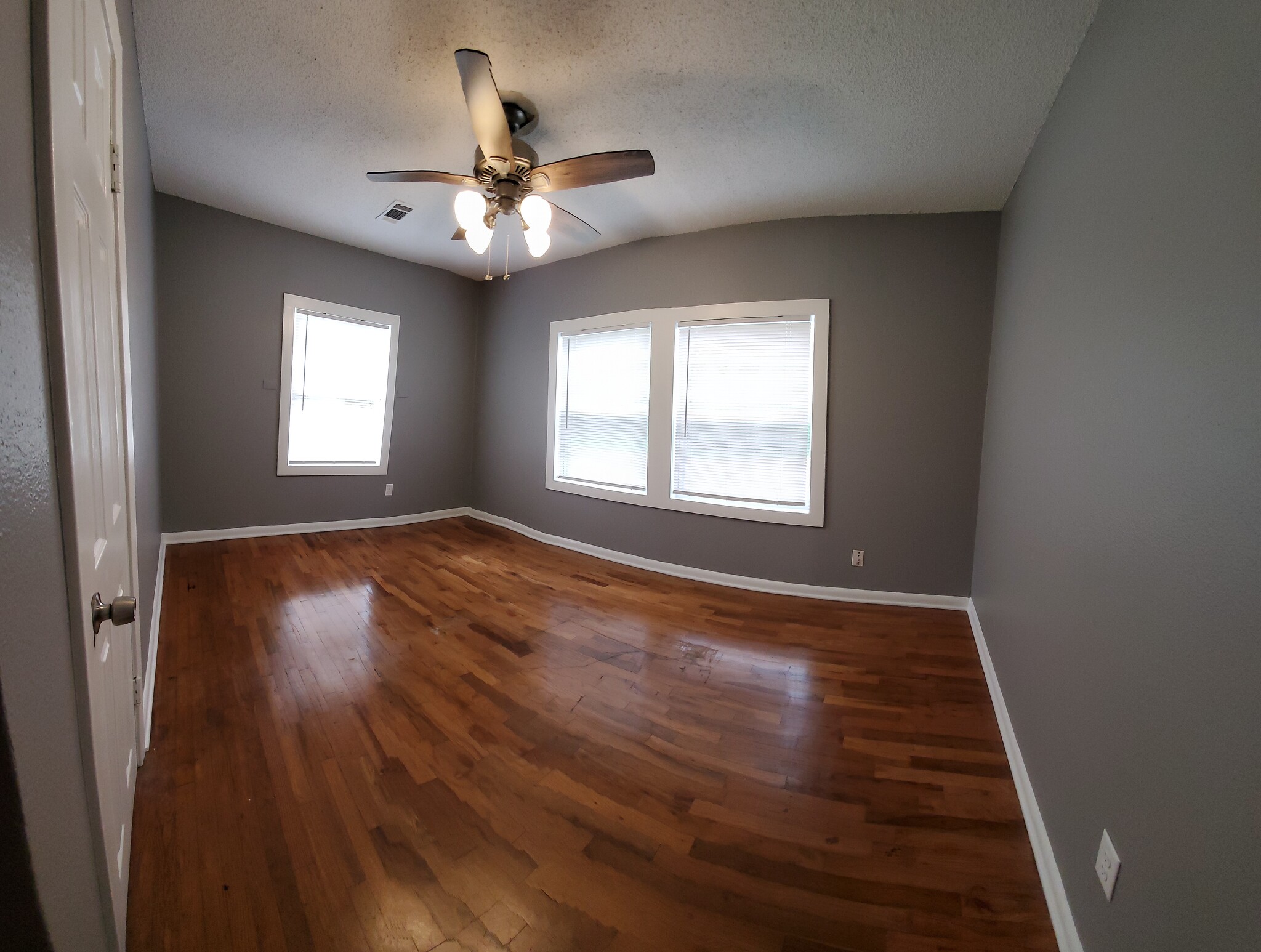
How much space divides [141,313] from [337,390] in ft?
8.05

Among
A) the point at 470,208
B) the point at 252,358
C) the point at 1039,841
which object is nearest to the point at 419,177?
the point at 470,208

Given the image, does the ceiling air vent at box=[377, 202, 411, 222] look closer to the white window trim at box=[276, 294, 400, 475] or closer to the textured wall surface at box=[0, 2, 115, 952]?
the white window trim at box=[276, 294, 400, 475]

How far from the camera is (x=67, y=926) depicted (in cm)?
51

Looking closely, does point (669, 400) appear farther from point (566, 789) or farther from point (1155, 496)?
point (1155, 496)

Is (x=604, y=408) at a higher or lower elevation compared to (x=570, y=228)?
lower

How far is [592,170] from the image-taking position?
2.08 meters

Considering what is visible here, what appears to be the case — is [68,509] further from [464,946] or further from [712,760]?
[712,760]

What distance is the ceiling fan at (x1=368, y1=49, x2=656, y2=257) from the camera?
1958 millimetres

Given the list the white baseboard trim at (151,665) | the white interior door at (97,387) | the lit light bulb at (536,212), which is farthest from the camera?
the lit light bulb at (536,212)

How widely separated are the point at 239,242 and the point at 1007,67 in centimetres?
528

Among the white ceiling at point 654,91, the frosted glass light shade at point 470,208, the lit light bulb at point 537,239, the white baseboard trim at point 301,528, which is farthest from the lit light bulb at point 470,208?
the white baseboard trim at point 301,528

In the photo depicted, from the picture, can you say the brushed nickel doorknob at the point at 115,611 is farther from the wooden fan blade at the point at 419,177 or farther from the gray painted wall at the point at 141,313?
the wooden fan blade at the point at 419,177

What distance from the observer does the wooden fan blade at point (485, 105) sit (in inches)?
Result: 64.0

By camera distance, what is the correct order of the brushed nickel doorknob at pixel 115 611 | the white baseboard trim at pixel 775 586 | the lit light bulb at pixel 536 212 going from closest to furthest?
the brushed nickel doorknob at pixel 115 611, the lit light bulb at pixel 536 212, the white baseboard trim at pixel 775 586
